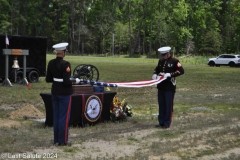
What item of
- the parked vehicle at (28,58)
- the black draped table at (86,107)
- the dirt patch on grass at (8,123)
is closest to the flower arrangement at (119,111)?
the black draped table at (86,107)

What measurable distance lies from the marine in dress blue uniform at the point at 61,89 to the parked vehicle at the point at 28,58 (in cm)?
1455

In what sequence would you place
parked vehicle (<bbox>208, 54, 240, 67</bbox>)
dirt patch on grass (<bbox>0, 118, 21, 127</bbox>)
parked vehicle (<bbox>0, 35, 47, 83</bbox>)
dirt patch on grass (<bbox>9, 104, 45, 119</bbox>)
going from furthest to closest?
parked vehicle (<bbox>208, 54, 240, 67</bbox>) < parked vehicle (<bbox>0, 35, 47, 83</bbox>) < dirt patch on grass (<bbox>9, 104, 45, 119</bbox>) < dirt patch on grass (<bbox>0, 118, 21, 127</bbox>)

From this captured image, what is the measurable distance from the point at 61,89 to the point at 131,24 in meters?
84.9

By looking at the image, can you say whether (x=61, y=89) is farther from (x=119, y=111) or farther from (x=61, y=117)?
(x=119, y=111)

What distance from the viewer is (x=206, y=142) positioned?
336 inches

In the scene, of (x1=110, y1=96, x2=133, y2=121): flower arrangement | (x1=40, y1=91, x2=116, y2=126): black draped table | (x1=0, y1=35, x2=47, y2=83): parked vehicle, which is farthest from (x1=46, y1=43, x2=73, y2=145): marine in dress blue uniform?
(x1=0, y1=35, x2=47, y2=83): parked vehicle

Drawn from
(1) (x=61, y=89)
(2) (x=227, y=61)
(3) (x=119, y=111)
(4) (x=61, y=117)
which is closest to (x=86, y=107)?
(3) (x=119, y=111)

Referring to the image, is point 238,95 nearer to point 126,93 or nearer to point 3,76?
point 126,93

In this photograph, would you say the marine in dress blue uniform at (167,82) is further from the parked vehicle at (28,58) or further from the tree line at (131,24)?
the tree line at (131,24)

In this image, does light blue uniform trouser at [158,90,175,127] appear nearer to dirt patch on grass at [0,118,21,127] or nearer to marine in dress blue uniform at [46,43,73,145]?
marine in dress blue uniform at [46,43,73,145]

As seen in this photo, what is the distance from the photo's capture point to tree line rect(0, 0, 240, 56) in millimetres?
86188

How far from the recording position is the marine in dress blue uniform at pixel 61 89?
7910mm

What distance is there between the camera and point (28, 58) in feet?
77.7

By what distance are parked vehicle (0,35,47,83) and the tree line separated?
59634mm
